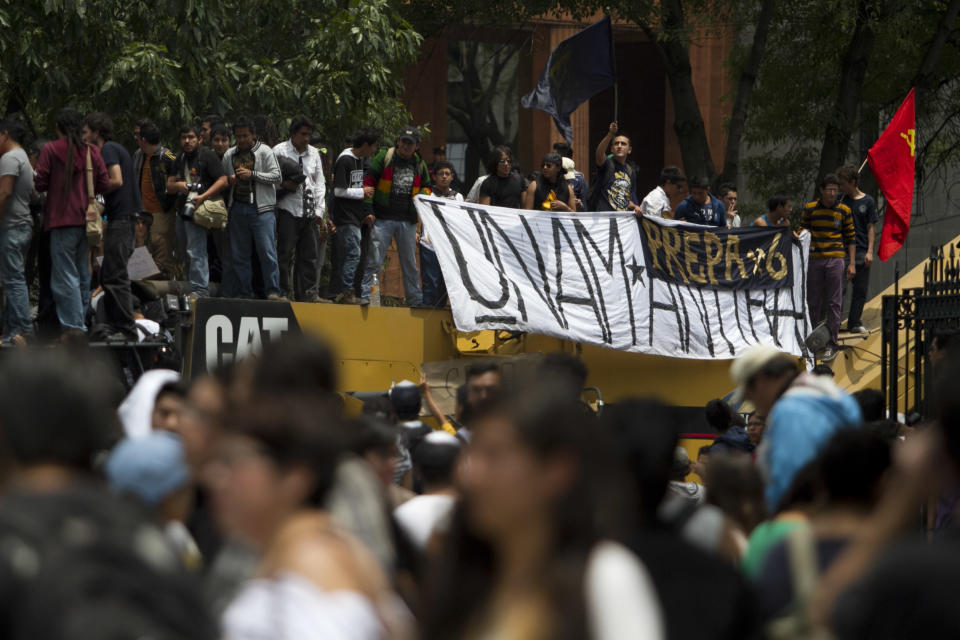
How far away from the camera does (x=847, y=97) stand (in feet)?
60.7

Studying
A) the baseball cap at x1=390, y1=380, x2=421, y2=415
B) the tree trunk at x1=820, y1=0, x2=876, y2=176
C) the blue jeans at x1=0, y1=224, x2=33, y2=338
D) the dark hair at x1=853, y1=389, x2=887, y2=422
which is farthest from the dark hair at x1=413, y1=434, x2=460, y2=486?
the tree trunk at x1=820, y1=0, x2=876, y2=176

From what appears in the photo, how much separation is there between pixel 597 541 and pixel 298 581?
56cm

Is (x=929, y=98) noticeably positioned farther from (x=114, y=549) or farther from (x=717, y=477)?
(x=114, y=549)

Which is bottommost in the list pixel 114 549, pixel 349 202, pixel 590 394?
pixel 590 394

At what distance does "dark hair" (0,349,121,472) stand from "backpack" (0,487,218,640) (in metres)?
0.16

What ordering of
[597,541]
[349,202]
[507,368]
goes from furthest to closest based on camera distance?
[349,202], [507,368], [597,541]

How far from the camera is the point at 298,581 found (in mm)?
2574

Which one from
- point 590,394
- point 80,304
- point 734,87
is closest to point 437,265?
point 590,394

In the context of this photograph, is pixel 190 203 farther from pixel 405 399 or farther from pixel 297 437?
pixel 297 437

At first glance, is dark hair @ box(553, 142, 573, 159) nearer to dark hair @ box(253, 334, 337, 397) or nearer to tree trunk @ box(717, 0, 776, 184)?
tree trunk @ box(717, 0, 776, 184)

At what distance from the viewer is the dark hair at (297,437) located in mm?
2777

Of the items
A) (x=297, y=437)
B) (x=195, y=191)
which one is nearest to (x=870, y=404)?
(x=297, y=437)

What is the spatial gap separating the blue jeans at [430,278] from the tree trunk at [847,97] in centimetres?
762

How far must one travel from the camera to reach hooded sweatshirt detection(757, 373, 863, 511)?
15.3 ft
